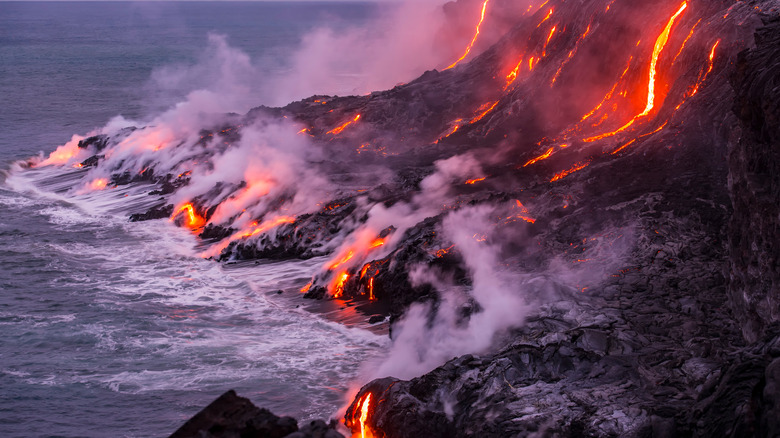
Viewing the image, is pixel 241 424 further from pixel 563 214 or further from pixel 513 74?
pixel 513 74

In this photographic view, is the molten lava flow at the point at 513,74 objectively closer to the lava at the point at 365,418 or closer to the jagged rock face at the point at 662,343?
the jagged rock face at the point at 662,343

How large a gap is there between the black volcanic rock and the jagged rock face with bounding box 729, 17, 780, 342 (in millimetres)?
7518

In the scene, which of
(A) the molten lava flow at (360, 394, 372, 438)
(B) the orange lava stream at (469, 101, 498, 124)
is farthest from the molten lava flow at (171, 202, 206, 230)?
(A) the molten lava flow at (360, 394, 372, 438)

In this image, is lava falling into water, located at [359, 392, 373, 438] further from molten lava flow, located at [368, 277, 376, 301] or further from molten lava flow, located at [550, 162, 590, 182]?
molten lava flow, located at [550, 162, 590, 182]

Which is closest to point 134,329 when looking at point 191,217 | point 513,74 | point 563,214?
point 191,217

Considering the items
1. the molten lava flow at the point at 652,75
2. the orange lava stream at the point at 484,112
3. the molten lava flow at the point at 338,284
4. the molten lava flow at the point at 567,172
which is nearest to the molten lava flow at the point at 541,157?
the molten lava flow at the point at 652,75

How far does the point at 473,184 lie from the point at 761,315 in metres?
10.8

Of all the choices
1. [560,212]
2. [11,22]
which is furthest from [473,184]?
[11,22]

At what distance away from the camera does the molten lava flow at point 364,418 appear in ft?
37.5

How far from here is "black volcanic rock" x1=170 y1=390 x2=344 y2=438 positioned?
6211 millimetres

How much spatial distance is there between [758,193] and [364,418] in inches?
275

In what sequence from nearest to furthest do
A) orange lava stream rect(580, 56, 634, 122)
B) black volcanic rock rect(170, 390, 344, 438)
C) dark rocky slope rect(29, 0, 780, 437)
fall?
black volcanic rock rect(170, 390, 344, 438) < dark rocky slope rect(29, 0, 780, 437) < orange lava stream rect(580, 56, 634, 122)

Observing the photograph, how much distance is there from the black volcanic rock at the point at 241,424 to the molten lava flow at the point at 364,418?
5.17m

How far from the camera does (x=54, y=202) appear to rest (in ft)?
101
